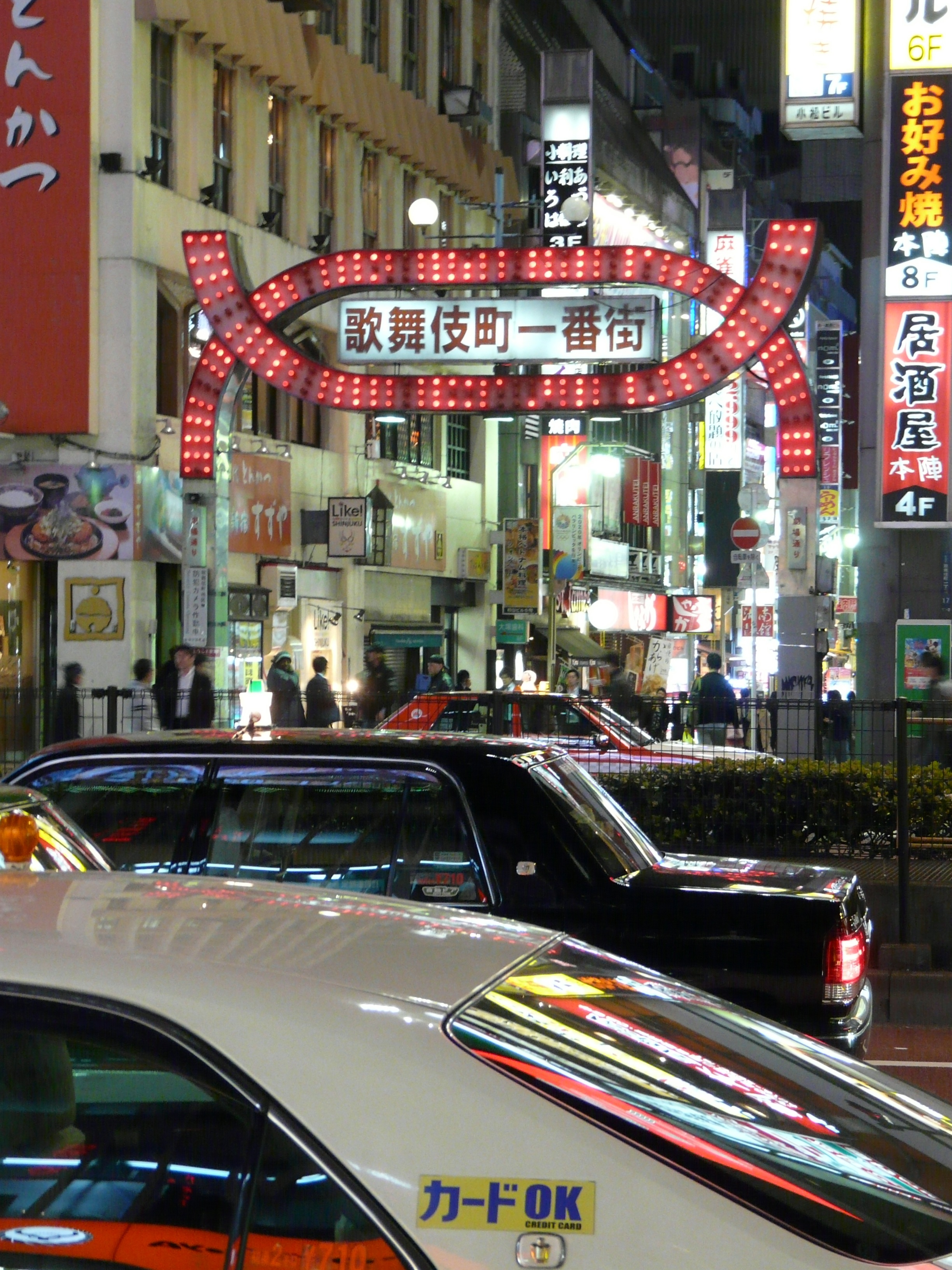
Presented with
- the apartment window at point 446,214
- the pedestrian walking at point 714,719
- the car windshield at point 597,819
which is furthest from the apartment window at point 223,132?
the car windshield at point 597,819

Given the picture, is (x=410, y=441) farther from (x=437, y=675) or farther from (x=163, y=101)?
(x=163, y=101)

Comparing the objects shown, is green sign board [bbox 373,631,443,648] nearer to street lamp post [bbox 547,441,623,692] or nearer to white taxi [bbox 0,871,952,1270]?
street lamp post [bbox 547,441,623,692]

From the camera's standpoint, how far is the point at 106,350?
80.6 feet

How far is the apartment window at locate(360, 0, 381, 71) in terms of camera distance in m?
33.8

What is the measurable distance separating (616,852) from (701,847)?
5.81 m

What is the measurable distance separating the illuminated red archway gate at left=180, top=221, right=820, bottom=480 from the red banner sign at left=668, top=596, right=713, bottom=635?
3455cm

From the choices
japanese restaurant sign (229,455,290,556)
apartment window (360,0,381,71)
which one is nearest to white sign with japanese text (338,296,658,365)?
japanese restaurant sign (229,455,290,556)

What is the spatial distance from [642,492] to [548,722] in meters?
37.7

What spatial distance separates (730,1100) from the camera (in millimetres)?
2656

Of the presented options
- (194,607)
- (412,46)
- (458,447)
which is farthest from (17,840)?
(458,447)

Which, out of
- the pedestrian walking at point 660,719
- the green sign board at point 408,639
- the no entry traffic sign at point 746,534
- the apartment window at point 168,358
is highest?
the apartment window at point 168,358

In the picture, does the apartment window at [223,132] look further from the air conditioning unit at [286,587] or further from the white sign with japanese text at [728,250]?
the white sign with japanese text at [728,250]

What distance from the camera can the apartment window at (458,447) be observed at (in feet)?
126

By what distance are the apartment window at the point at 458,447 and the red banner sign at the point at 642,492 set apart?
12.3 metres
